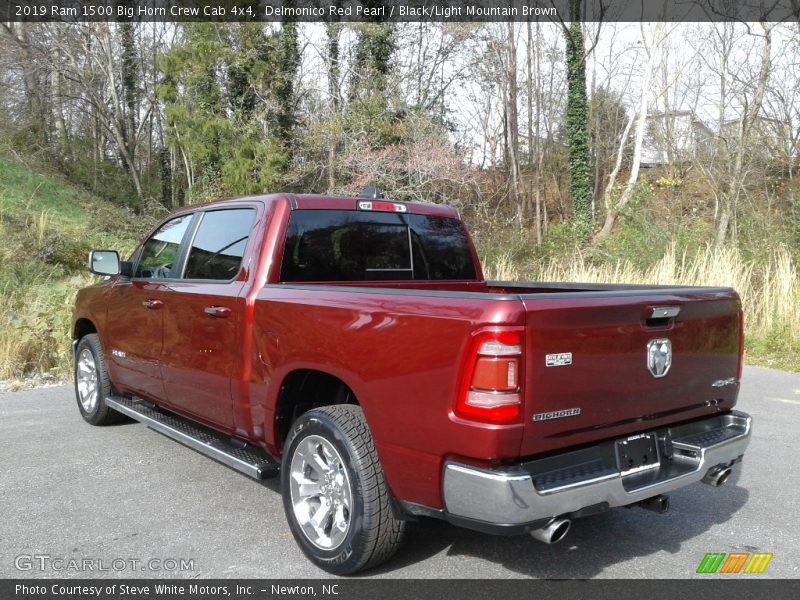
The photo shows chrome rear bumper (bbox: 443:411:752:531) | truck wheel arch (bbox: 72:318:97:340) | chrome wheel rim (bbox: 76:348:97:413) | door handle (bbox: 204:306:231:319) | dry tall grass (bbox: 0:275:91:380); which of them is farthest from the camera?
dry tall grass (bbox: 0:275:91:380)

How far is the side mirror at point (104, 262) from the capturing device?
532 centimetres

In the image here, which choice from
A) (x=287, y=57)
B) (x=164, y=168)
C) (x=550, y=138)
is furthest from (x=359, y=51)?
(x=164, y=168)

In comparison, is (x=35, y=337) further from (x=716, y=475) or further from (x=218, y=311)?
(x=716, y=475)

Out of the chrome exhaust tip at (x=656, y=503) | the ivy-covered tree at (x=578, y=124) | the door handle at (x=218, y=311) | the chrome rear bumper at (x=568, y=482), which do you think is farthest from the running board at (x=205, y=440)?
the ivy-covered tree at (x=578, y=124)

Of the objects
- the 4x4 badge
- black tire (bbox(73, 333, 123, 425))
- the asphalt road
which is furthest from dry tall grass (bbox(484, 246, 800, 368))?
black tire (bbox(73, 333, 123, 425))

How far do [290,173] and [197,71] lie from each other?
190 inches

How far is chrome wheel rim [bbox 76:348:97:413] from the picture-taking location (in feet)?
19.9

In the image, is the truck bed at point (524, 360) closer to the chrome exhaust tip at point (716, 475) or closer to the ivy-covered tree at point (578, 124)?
the chrome exhaust tip at point (716, 475)

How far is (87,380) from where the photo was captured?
245 inches

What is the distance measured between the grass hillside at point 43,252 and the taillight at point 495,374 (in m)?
7.60

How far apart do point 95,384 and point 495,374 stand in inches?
180

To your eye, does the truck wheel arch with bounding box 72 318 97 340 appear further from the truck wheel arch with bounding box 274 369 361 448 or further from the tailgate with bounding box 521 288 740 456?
the tailgate with bounding box 521 288 740 456

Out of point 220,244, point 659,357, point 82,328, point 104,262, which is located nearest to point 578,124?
point 82,328

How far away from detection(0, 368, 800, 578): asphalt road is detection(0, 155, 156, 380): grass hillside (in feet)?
13.0
